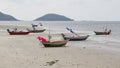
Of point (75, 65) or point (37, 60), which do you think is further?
point (37, 60)

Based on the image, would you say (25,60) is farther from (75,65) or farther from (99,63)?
(99,63)

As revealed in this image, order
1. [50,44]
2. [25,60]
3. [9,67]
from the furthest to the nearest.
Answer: [50,44]
[25,60]
[9,67]

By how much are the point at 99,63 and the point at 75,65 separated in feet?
6.52

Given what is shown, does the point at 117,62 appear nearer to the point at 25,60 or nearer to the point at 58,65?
the point at 58,65

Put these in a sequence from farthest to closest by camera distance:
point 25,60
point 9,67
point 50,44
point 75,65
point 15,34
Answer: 1. point 15,34
2. point 50,44
3. point 25,60
4. point 75,65
5. point 9,67

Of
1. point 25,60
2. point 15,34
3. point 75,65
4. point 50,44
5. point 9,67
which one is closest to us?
point 9,67

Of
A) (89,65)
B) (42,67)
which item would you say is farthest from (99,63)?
(42,67)

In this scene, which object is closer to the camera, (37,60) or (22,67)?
(22,67)

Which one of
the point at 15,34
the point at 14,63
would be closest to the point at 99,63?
the point at 14,63

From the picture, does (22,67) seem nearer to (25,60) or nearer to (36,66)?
(36,66)

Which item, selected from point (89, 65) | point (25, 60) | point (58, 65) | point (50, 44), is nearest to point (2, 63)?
point (25, 60)

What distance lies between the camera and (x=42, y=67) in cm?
1750

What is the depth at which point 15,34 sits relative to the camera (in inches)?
2154

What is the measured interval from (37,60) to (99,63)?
418 centimetres
